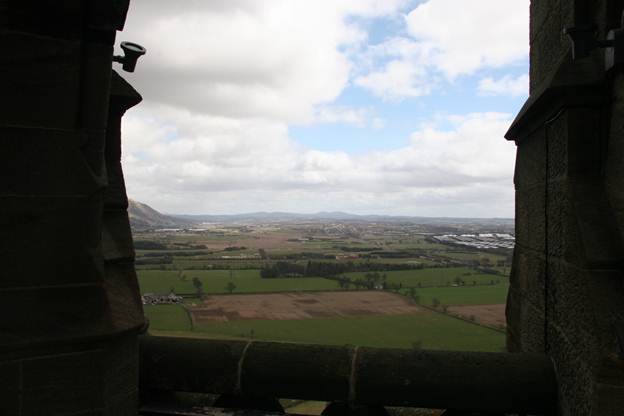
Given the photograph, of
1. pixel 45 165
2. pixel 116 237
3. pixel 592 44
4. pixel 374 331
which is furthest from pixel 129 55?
pixel 374 331

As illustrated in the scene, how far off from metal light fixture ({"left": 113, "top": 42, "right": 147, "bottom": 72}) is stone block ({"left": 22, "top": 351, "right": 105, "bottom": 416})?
56.7 inches

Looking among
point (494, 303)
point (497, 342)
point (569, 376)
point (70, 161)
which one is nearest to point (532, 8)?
point (569, 376)

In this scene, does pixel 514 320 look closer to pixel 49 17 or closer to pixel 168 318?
pixel 49 17

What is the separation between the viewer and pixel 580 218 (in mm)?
2602

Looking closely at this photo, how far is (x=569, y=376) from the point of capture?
2.73 meters

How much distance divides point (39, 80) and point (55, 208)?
0.55 m

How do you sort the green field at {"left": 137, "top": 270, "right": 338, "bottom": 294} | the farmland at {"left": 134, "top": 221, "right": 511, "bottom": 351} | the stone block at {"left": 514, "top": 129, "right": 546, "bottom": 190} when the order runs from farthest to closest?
the green field at {"left": 137, "top": 270, "right": 338, "bottom": 294} < the farmland at {"left": 134, "top": 221, "right": 511, "bottom": 351} < the stone block at {"left": 514, "top": 129, "right": 546, "bottom": 190}

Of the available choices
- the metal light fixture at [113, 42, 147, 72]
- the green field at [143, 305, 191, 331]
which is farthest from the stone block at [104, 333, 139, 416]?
the green field at [143, 305, 191, 331]

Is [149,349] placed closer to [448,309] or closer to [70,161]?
[70,161]

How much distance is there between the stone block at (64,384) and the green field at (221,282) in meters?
51.2

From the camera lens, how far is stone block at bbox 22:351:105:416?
2357mm

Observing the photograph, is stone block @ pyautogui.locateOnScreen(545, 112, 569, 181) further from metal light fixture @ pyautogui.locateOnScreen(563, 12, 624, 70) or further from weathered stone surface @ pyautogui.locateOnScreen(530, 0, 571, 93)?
metal light fixture @ pyautogui.locateOnScreen(563, 12, 624, 70)

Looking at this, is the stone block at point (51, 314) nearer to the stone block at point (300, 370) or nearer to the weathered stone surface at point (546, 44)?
the stone block at point (300, 370)

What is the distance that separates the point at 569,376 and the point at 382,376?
951 millimetres
